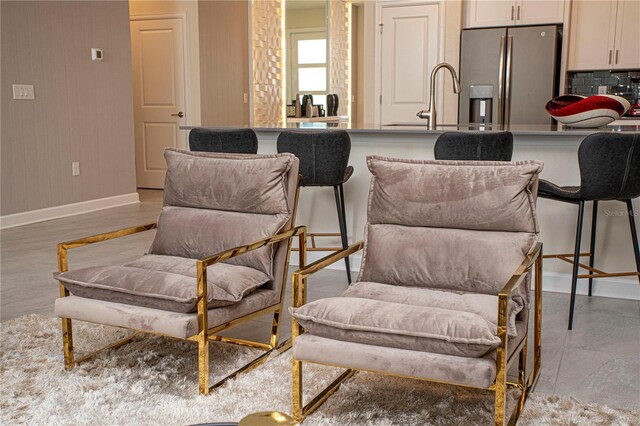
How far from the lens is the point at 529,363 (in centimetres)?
274

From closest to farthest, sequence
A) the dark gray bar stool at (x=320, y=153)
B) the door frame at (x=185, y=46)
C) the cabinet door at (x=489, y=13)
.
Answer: the dark gray bar stool at (x=320, y=153)
the cabinet door at (x=489, y=13)
the door frame at (x=185, y=46)

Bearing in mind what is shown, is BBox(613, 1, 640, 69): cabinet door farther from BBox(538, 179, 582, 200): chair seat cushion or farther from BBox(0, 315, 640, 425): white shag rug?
BBox(0, 315, 640, 425): white shag rug

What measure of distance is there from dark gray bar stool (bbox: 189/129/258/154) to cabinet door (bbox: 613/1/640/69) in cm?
397

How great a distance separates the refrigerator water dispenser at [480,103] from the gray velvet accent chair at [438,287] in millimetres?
4137

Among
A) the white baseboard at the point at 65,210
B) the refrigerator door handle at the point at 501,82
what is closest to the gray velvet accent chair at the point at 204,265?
the white baseboard at the point at 65,210

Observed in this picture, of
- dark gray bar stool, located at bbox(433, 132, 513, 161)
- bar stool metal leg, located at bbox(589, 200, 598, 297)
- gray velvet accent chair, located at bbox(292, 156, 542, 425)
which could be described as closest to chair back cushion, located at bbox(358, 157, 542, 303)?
gray velvet accent chair, located at bbox(292, 156, 542, 425)

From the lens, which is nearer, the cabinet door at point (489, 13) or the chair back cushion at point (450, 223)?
the chair back cushion at point (450, 223)

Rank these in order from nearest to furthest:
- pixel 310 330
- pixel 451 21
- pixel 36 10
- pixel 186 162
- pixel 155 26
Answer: pixel 310 330
pixel 186 162
pixel 36 10
pixel 451 21
pixel 155 26

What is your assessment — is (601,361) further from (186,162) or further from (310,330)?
(186,162)

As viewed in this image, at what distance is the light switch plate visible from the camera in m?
5.88

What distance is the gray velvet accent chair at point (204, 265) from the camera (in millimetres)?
2379

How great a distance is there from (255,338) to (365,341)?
1135mm

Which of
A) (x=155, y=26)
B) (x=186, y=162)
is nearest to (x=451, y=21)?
(x=155, y=26)

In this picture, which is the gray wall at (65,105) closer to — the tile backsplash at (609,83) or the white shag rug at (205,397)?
the white shag rug at (205,397)
